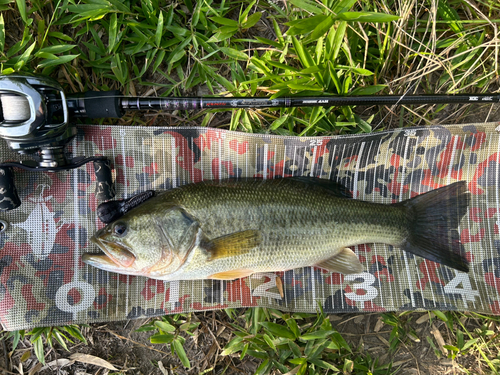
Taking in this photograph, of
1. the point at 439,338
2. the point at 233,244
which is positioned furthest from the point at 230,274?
the point at 439,338

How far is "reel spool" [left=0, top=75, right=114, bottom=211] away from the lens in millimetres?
2037

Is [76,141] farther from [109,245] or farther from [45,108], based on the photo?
[109,245]

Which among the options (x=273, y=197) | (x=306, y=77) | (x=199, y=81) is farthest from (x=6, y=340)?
(x=306, y=77)

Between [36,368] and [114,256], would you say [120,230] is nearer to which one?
[114,256]

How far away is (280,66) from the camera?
251 cm

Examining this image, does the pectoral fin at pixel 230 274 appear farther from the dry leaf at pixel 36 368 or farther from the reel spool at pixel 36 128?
the dry leaf at pixel 36 368

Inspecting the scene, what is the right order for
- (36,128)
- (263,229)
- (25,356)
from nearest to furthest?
1. (36,128)
2. (263,229)
3. (25,356)

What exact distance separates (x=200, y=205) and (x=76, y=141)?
1249mm

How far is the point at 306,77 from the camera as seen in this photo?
2568 millimetres

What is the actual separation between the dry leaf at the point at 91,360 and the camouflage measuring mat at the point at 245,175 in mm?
407

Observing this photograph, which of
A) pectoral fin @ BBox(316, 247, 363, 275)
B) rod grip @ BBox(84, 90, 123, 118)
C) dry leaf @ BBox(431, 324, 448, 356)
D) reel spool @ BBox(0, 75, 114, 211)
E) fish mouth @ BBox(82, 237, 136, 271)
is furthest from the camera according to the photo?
dry leaf @ BBox(431, 324, 448, 356)

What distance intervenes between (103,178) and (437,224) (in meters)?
2.80

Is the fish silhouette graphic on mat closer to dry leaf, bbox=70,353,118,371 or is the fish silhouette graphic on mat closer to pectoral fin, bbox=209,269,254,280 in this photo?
dry leaf, bbox=70,353,118,371

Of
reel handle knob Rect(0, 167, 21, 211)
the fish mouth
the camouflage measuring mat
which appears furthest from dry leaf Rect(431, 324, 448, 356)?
reel handle knob Rect(0, 167, 21, 211)
